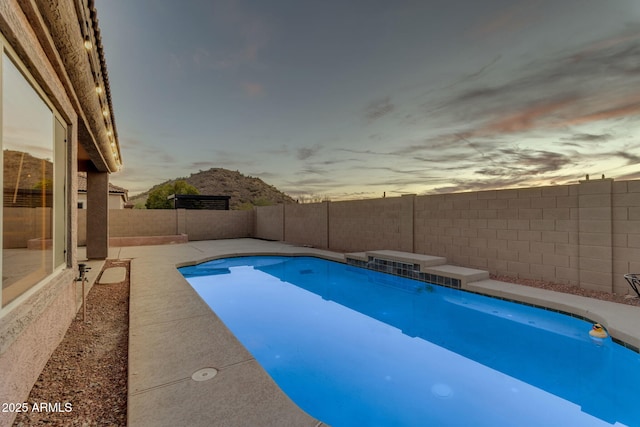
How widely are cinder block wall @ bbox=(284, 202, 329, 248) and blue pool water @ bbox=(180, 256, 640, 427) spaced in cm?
558

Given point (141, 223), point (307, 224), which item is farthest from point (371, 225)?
point (141, 223)

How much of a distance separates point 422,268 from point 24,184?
655cm

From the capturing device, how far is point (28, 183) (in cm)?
240

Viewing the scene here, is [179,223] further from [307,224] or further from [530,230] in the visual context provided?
[530,230]

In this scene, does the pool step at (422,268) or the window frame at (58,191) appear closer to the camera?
the window frame at (58,191)

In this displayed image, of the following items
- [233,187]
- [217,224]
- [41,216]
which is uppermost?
[233,187]

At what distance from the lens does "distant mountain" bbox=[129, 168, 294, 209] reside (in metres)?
55.6

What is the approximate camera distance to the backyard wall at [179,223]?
1334 centimetres

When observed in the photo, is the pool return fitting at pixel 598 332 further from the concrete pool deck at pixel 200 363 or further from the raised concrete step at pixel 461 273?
the raised concrete step at pixel 461 273

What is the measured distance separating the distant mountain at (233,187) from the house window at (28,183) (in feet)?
166

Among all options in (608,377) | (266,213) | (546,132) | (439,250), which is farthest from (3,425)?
(266,213)

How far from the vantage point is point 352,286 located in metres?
6.87

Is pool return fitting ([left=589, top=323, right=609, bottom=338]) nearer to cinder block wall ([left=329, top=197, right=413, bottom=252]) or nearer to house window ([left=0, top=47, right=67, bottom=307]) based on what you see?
cinder block wall ([left=329, top=197, right=413, bottom=252])

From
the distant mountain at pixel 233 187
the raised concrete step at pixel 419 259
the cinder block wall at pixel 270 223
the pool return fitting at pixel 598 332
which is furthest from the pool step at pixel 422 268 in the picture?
the distant mountain at pixel 233 187
